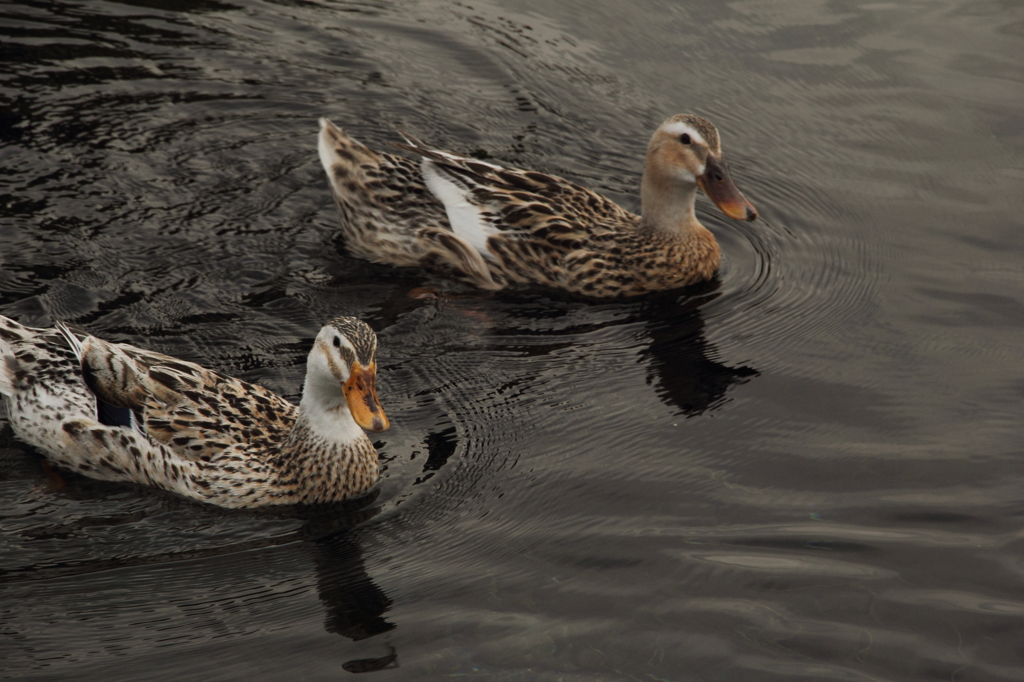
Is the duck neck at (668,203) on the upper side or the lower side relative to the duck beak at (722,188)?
lower

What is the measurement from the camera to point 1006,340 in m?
7.88

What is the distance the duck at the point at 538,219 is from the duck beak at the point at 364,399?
286 centimetres

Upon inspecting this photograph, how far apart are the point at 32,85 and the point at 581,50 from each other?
5257 millimetres

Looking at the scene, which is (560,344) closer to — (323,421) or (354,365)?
(323,421)

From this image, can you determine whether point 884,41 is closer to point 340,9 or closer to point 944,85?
point 944,85

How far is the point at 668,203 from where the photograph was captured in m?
9.23

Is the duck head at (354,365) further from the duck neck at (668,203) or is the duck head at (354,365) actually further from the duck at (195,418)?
the duck neck at (668,203)

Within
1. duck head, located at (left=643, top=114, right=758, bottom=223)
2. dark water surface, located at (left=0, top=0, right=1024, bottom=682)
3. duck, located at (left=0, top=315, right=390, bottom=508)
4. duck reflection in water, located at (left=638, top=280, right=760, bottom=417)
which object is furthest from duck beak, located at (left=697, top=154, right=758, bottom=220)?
duck, located at (left=0, top=315, right=390, bottom=508)

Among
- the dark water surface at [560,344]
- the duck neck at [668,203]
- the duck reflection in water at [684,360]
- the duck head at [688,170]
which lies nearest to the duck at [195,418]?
the dark water surface at [560,344]

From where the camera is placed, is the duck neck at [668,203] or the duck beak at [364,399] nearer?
the duck beak at [364,399]

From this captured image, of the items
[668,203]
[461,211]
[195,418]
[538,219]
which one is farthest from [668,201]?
[195,418]

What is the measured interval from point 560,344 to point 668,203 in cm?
189

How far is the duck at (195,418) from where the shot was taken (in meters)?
6.46

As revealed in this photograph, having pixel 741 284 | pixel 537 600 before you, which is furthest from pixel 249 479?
pixel 741 284
